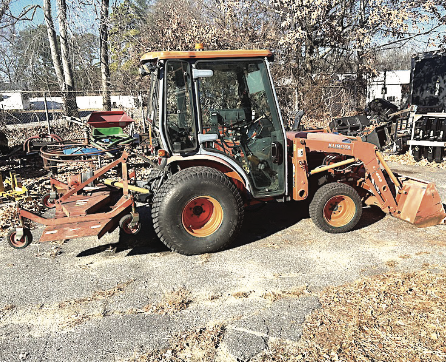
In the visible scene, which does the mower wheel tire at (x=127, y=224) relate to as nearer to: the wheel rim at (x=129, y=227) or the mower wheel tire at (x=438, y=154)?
the wheel rim at (x=129, y=227)

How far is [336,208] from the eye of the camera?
186 inches

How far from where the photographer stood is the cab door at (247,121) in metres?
4.09

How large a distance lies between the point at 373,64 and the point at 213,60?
1227 centimetres

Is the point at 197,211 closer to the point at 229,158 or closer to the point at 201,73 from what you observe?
the point at 229,158

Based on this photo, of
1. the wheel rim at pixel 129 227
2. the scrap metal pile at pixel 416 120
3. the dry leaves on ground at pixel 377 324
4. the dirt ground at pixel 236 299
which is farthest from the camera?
the scrap metal pile at pixel 416 120

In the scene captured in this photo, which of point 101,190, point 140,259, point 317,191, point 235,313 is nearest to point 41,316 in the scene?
point 140,259

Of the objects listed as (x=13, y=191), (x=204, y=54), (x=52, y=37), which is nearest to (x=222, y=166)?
(x=204, y=54)

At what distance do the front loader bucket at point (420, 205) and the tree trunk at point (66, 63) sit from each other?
11188mm

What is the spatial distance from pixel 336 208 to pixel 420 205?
1.02 m

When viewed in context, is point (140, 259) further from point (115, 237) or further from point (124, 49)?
point (124, 49)

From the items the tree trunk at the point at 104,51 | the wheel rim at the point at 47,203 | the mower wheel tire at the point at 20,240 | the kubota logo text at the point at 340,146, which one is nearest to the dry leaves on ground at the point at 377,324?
the kubota logo text at the point at 340,146

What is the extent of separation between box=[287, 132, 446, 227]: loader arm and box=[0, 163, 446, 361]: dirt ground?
275 mm

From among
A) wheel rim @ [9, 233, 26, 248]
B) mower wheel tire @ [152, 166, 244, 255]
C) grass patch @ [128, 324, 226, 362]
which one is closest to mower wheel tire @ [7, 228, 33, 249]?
wheel rim @ [9, 233, 26, 248]

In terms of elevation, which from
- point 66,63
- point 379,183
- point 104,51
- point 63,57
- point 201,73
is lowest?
point 379,183
